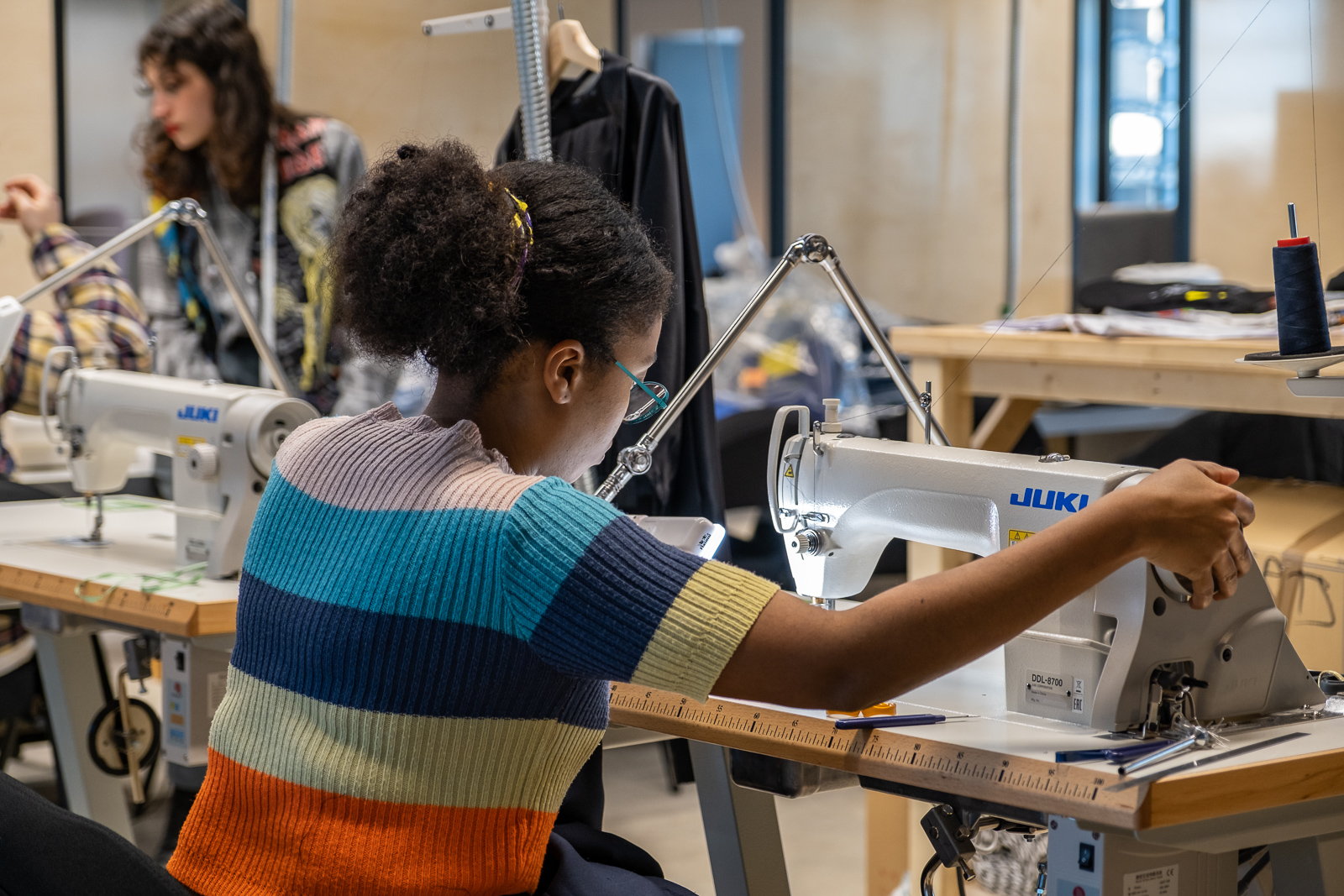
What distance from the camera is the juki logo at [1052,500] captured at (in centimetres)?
125

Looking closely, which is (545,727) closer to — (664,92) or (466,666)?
(466,666)

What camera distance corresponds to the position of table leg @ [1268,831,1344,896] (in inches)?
48.6

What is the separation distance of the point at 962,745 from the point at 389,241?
0.63 m

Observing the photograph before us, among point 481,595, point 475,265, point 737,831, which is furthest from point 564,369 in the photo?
point 737,831

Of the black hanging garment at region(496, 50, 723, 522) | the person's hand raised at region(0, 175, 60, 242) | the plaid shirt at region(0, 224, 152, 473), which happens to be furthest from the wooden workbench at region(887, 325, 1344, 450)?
the person's hand raised at region(0, 175, 60, 242)

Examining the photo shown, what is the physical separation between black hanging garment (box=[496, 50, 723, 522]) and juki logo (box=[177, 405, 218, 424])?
584 millimetres

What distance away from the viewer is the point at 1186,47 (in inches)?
241

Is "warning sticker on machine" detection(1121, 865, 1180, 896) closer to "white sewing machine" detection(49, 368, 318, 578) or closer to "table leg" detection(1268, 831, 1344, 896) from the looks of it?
"table leg" detection(1268, 831, 1344, 896)

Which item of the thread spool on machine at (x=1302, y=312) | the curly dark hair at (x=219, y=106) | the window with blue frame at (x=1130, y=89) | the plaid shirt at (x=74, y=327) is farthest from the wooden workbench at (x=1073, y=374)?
the window with blue frame at (x=1130, y=89)

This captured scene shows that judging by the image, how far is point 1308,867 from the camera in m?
1.24

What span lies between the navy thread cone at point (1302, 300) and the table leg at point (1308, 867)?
0.44 meters

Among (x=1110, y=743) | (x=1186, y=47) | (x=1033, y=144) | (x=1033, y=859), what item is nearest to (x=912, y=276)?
(x=1033, y=144)

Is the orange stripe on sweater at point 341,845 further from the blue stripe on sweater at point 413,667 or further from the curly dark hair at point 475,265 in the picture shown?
the curly dark hair at point 475,265

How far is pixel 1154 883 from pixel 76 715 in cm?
174
